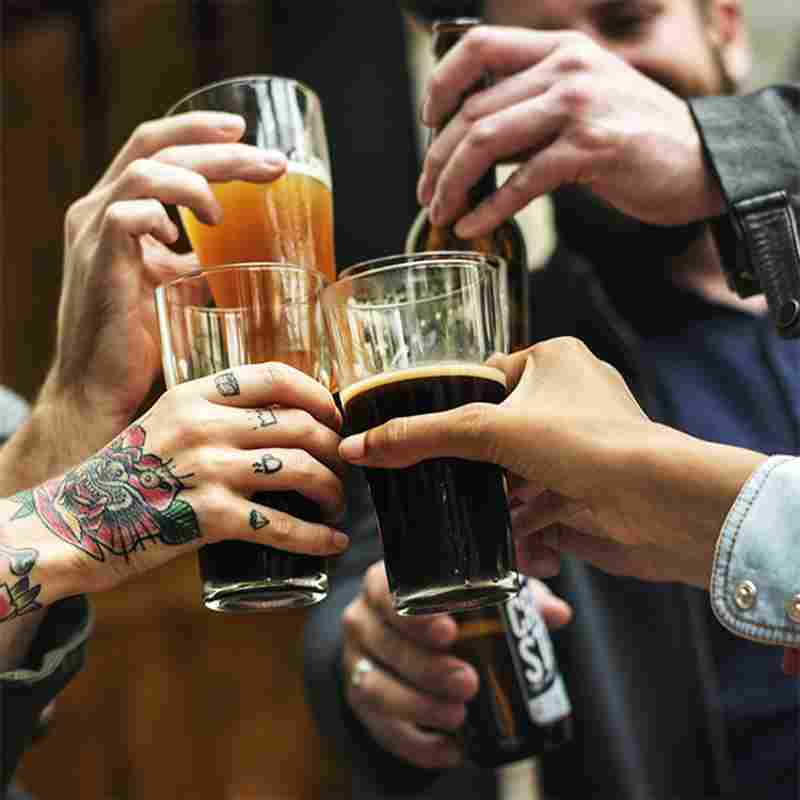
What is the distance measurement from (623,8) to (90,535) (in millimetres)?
1377

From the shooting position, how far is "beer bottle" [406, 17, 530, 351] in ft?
3.88

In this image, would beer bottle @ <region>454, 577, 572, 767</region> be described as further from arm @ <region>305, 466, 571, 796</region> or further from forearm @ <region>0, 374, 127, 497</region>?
forearm @ <region>0, 374, 127, 497</region>

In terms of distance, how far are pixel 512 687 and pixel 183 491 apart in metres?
0.64

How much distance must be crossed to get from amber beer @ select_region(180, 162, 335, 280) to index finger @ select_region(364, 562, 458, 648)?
0.44 metres

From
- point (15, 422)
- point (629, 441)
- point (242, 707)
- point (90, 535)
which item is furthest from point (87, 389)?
point (242, 707)

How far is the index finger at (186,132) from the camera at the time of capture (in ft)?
3.39

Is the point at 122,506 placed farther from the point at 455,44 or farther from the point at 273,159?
the point at 455,44

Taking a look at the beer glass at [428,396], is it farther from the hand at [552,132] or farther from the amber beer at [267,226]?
the hand at [552,132]

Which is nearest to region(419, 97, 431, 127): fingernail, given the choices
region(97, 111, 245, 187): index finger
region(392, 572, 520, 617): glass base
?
region(97, 111, 245, 187): index finger

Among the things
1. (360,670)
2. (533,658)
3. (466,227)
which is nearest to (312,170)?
(466,227)

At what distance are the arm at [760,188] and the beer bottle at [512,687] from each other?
1.35 feet

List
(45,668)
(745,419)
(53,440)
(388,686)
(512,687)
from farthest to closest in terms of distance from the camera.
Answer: (745,419) < (388,686) < (512,687) < (53,440) < (45,668)

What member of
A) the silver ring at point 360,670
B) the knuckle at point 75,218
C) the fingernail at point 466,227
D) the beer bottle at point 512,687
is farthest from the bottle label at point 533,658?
the knuckle at point 75,218

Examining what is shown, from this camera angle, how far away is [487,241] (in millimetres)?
1192
